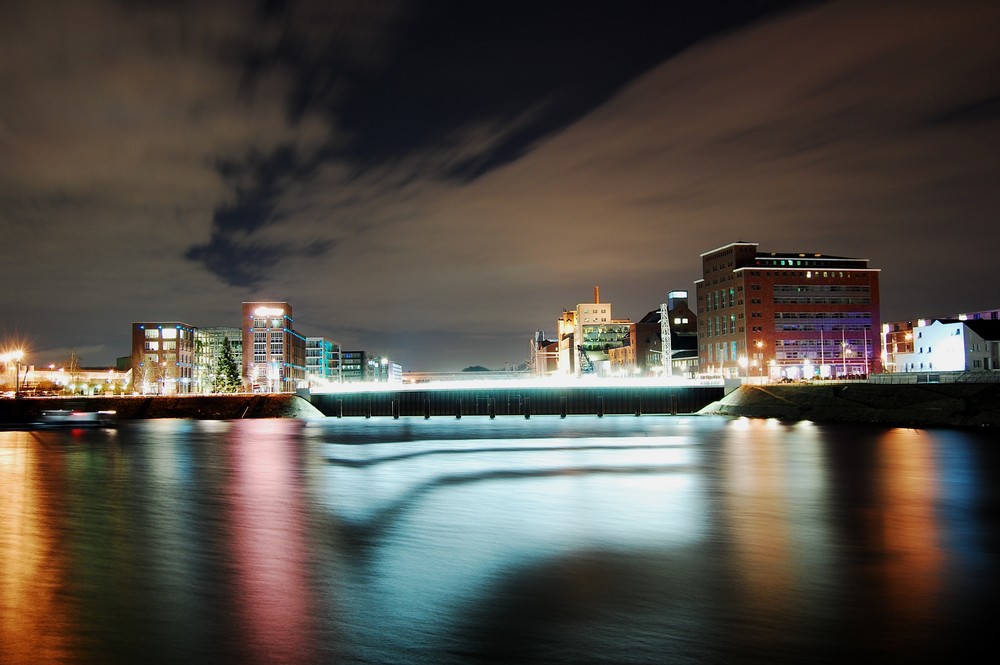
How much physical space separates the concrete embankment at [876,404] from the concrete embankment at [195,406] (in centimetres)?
7140

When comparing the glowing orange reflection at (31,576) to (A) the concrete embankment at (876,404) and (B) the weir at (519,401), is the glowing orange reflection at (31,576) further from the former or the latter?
(A) the concrete embankment at (876,404)

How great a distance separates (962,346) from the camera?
11244 centimetres

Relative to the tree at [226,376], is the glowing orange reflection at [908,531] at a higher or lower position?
lower

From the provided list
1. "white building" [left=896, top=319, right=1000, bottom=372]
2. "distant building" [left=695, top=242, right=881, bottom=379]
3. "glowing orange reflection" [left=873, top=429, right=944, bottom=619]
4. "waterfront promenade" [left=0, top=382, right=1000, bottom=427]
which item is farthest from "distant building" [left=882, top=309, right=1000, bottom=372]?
"glowing orange reflection" [left=873, top=429, right=944, bottom=619]

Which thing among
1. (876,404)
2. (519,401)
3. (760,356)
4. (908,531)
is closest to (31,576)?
(908,531)

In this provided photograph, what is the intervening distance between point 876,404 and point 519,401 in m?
62.3

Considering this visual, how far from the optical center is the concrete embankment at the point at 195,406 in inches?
4707

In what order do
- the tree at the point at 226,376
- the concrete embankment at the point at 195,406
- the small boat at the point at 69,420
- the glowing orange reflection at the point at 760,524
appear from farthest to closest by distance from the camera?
the tree at the point at 226,376 → the concrete embankment at the point at 195,406 → the small boat at the point at 69,420 → the glowing orange reflection at the point at 760,524

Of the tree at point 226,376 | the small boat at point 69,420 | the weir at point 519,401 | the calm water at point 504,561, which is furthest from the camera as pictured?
the tree at point 226,376

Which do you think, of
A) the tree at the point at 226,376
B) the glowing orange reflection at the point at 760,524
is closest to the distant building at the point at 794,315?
the glowing orange reflection at the point at 760,524

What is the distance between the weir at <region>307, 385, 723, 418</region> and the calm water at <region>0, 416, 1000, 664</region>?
64.2m

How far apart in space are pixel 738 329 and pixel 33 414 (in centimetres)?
13375

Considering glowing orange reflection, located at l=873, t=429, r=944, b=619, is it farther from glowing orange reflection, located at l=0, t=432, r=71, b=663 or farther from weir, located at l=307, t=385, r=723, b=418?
weir, located at l=307, t=385, r=723, b=418

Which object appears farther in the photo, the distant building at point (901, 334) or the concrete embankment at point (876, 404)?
the distant building at point (901, 334)
